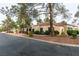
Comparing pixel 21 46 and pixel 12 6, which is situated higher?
pixel 12 6

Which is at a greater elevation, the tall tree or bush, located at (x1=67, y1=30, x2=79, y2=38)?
the tall tree

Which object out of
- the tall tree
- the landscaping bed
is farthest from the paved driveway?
the tall tree

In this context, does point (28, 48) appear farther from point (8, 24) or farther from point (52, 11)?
point (52, 11)

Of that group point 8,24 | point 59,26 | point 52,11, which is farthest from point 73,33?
point 8,24

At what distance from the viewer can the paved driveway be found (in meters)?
3.09

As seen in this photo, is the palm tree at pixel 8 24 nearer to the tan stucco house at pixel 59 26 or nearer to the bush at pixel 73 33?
the tan stucco house at pixel 59 26

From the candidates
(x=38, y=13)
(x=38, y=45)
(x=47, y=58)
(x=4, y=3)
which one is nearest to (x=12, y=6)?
(x=4, y=3)

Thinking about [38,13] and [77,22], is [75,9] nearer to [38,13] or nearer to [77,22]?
[77,22]

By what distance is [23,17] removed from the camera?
313cm

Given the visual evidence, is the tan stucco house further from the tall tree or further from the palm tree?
the palm tree

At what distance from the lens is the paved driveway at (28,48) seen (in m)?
3.09

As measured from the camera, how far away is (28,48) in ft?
10.2

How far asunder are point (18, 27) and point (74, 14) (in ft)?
2.29

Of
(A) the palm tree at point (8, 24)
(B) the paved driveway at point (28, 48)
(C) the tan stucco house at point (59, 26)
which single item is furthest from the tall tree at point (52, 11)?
(A) the palm tree at point (8, 24)
